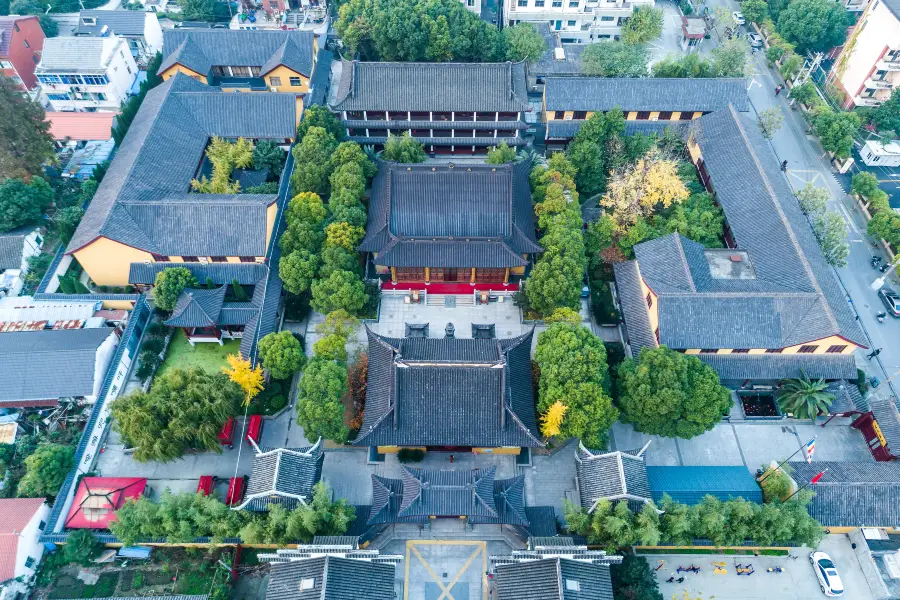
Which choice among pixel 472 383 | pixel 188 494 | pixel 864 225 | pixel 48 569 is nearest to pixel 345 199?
pixel 472 383

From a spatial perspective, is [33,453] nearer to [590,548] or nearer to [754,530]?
[590,548]

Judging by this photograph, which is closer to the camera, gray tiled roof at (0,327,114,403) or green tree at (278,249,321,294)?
gray tiled roof at (0,327,114,403)

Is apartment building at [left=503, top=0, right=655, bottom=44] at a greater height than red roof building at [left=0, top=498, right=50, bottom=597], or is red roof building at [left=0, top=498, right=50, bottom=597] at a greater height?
apartment building at [left=503, top=0, right=655, bottom=44]

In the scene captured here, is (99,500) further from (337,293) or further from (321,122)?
(321,122)

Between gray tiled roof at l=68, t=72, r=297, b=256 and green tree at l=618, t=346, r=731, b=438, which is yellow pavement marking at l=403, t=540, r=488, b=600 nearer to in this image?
green tree at l=618, t=346, r=731, b=438

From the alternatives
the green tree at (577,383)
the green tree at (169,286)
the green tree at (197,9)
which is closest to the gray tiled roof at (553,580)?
the green tree at (577,383)

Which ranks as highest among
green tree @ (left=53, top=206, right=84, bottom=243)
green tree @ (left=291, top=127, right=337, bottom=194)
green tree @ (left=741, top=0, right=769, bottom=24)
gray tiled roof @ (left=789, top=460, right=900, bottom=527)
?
green tree @ (left=741, top=0, right=769, bottom=24)

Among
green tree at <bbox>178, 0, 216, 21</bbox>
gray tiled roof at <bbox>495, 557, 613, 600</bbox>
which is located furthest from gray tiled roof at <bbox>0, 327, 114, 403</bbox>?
green tree at <bbox>178, 0, 216, 21</bbox>
